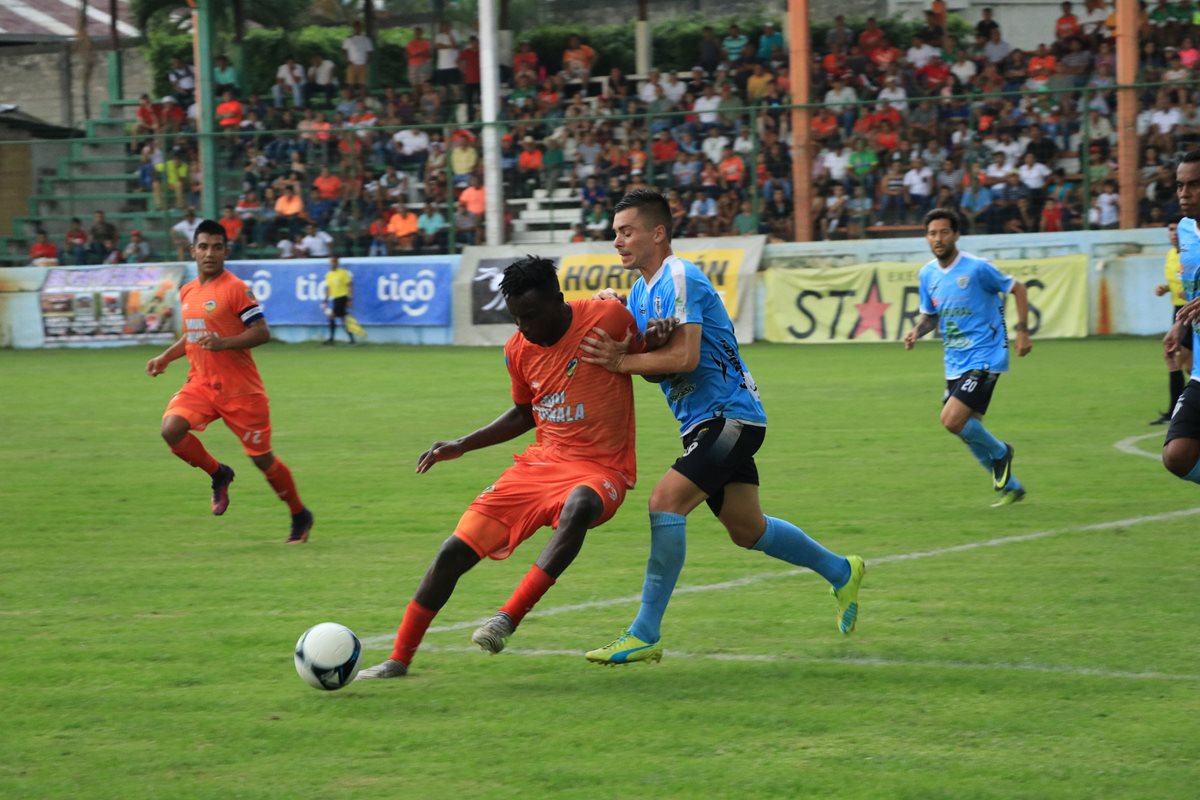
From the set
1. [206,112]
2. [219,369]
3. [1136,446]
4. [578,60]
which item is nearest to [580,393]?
[219,369]

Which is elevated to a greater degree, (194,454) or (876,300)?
(876,300)

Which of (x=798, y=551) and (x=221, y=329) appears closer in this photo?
(x=798, y=551)

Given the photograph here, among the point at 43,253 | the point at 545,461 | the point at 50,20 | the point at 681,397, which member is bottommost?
the point at 545,461

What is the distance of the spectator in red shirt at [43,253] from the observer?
32.2 metres

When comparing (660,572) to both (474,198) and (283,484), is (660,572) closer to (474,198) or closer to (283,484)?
(283,484)

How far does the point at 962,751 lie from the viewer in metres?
5.20

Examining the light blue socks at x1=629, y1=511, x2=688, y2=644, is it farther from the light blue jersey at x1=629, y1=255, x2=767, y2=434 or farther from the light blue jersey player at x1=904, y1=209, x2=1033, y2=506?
the light blue jersey player at x1=904, y1=209, x2=1033, y2=506

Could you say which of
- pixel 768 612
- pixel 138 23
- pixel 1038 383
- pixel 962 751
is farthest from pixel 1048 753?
pixel 138 23

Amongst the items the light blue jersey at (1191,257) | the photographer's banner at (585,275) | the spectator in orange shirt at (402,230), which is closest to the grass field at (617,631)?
the light blue jersey at (1191,257)

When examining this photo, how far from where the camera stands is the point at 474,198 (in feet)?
99.5

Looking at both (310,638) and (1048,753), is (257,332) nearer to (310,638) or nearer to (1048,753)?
(310,638)

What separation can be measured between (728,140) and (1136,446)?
16.1 meters

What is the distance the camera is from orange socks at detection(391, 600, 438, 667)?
6309 millimetres

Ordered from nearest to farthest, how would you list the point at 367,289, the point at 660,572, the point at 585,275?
the point at 660,572
the point at 585,275
the point at 367,289
